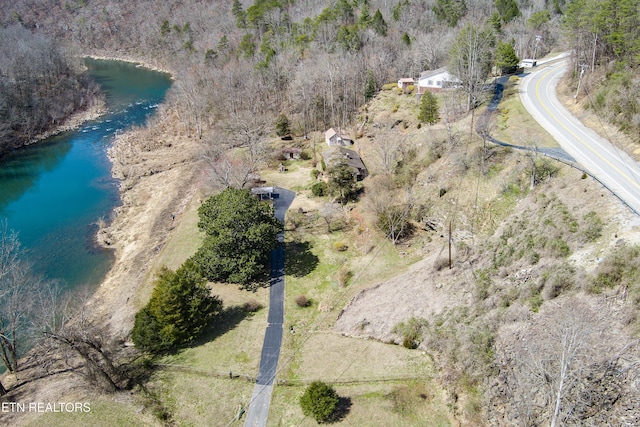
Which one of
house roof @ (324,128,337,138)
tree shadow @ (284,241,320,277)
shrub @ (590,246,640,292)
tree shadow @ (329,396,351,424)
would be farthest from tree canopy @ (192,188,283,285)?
house roof @ (324,128,337,138)

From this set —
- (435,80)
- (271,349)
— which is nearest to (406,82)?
(435,80)

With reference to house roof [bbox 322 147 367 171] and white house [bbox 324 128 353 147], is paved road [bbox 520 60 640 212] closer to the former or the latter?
house roof [bbox 322 147 367 171]

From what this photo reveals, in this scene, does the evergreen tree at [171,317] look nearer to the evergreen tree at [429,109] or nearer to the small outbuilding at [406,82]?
the evergreen tree at [429,109]

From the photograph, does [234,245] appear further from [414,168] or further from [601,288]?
[601,288]

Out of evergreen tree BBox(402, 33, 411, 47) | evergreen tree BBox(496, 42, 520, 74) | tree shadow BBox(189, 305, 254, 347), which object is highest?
evergreen tree BBox(402, 33, 411, 47)

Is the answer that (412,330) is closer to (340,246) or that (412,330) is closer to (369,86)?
(340,246)

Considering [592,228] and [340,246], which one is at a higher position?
[592,228]
